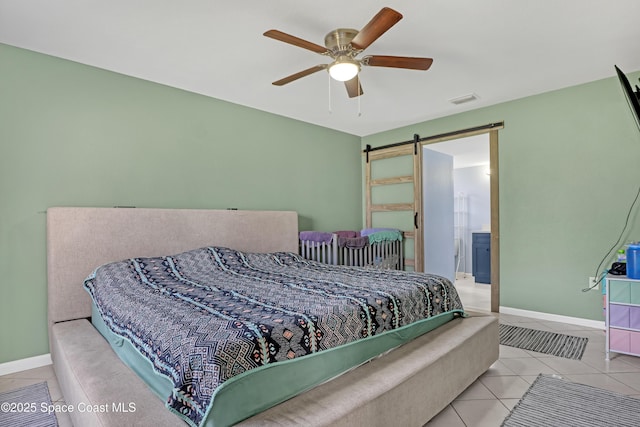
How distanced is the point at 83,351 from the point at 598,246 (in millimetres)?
4254

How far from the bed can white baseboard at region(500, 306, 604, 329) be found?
5.37 feet

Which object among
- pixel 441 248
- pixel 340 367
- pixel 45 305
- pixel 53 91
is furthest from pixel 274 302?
pixel 441 248

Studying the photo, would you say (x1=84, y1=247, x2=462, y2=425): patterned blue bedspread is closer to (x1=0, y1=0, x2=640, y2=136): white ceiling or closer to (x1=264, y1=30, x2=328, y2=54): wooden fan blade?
(x1=264, y1=30, x2=328, y2=54): wooden fan blade

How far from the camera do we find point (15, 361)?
8.20 feet

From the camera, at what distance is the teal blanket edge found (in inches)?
44.9

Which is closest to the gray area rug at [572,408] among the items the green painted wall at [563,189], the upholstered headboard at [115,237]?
the green painted wall at [563,189]

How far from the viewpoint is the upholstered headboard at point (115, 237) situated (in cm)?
254

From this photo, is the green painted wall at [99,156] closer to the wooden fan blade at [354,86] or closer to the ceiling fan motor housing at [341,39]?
the wooden fan blade at [354,86]

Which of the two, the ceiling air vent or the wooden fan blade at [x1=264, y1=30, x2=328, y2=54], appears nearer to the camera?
the wooden fan blade at [x1=264, y1=30, x2=328, y2=54]

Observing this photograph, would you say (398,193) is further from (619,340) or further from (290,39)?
(290,39)

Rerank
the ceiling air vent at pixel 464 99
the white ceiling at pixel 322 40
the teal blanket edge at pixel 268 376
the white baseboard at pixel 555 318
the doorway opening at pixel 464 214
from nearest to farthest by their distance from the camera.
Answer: the teal blanket edge at pixel 268 376 → the white ceiling at pixel 322 40 → the white baseboard at pixel 555 318 → the ceiling air vent at pixel 464 99 → the doorway opening at pixel 464 214

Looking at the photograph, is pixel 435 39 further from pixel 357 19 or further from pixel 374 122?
pixel 374 122

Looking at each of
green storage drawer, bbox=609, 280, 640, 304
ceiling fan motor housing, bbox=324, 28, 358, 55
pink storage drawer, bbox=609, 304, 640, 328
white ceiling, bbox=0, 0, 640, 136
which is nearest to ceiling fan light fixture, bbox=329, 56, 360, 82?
ceiling fan motor housing, bbox=324, 28, 358, 55

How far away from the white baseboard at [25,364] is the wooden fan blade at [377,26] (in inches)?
128
